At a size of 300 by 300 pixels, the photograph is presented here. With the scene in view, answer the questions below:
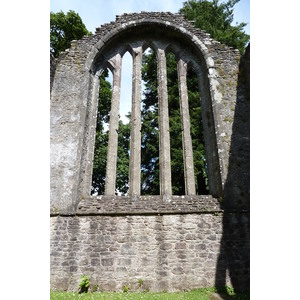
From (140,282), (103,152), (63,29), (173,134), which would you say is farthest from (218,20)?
(140,282)

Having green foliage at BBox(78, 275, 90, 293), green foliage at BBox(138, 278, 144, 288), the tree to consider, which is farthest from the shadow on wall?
the tree

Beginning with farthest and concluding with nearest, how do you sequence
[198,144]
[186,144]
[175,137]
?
[175,137], [198,144], [186,144]

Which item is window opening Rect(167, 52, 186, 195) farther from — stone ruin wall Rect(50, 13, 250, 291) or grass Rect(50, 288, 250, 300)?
grass Rect(50, 288, 250, 300)

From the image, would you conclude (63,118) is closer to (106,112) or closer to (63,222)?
(63,222)

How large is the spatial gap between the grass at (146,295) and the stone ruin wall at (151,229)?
0.15 meters

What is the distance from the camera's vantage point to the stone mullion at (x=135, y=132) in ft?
18.1

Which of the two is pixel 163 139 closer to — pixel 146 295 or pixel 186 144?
pixel 186 144

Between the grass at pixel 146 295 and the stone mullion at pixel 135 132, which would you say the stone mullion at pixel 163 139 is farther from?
the grass at pixel 146 295

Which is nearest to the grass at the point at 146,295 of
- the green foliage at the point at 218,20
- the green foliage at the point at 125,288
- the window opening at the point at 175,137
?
the green foliage at the point at 125,288

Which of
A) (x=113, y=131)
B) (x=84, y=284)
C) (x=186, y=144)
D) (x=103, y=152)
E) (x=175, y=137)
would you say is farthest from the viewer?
(x=103, y=152)

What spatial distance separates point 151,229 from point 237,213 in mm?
1824

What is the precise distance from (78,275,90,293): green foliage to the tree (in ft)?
32.5

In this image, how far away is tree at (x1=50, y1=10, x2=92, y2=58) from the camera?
11.1m

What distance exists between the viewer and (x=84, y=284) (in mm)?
4539
